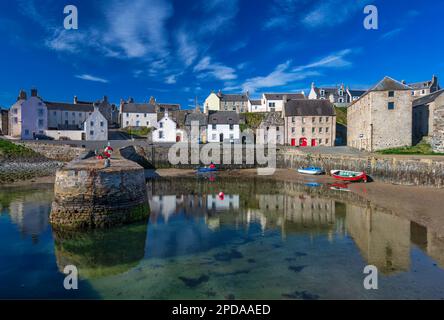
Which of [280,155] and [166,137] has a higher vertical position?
[166,137]

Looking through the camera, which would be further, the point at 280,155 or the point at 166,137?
the point at 166,137

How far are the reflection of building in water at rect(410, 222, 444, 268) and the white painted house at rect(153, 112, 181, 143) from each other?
41.2 m

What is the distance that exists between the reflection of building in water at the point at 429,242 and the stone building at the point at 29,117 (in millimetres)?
51987

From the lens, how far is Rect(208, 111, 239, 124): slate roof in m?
51.2

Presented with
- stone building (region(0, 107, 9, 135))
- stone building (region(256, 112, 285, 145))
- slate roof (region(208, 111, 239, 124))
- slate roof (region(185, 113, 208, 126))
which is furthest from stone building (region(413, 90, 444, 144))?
stone building (region(0, 107, 9, 135))

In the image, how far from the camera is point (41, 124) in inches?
1928

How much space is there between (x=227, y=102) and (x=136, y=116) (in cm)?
2174

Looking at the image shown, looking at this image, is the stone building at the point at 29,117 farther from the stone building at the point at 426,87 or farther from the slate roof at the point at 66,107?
the stone building at the point at 426,87

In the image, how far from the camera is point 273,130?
4838 cm

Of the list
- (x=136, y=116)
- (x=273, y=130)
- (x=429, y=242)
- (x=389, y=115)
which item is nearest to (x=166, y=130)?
(x=136, y=116)

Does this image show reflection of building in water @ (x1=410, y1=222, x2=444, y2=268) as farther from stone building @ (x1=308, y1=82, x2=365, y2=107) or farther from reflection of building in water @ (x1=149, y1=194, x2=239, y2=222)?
stone building @ (x1=308, y1=82, x2=365, y2=107)

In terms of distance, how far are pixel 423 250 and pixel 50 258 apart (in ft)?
48.1
